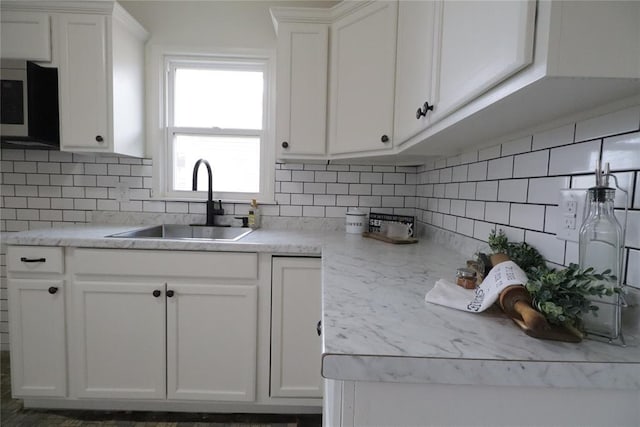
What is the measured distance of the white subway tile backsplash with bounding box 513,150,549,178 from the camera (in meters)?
0.90

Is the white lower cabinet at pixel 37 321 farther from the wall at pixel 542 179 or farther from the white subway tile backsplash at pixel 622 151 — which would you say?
the white subway tile backsplash at pixel 622 151

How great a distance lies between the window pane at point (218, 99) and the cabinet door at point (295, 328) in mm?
1155

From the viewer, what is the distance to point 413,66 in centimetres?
120

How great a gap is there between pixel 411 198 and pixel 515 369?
66.9 inches

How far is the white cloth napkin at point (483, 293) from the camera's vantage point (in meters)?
0.65

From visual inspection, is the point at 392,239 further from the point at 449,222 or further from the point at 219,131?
the point at 219,131

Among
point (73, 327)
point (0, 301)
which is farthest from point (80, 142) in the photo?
point (0, 301)

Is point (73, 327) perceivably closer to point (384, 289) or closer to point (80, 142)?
point (80, 142)

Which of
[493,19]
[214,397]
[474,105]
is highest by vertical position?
[493,19]

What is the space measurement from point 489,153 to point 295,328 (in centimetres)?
121

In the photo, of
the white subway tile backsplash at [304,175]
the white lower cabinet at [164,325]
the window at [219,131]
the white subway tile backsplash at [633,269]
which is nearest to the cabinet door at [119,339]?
the white lower cabinet at [164,325]

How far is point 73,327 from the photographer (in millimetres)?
1527

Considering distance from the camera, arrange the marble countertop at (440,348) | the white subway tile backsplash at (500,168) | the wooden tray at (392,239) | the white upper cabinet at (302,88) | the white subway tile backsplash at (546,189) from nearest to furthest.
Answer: the marble countertop at (440,348), the white subway tile backsplash at (546,189), the white subway tile backsplash at (500,168), the wooden tray at (392,239), the white upper cabinet at (302,88)

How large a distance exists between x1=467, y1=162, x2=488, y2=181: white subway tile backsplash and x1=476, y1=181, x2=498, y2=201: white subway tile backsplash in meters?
0.03
